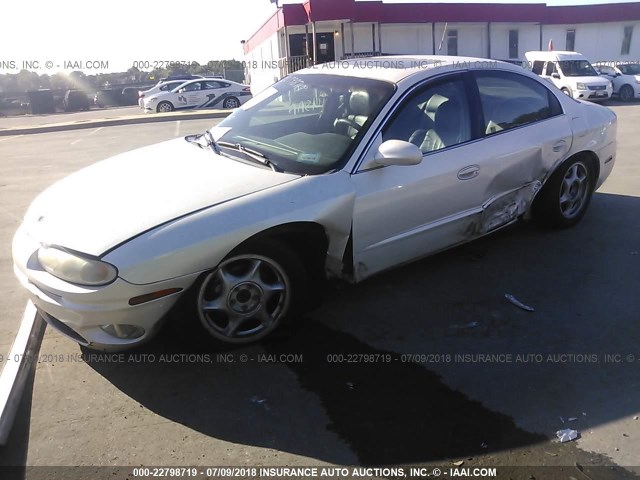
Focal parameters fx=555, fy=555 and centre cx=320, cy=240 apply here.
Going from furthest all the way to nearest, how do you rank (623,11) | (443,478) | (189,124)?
(623,11)
(189,124)
(443,478)

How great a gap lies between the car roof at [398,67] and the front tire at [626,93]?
1915cm

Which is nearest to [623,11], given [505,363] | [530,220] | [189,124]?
[189,124]

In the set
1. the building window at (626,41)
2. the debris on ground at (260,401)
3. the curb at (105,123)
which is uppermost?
the building window at (626,41)

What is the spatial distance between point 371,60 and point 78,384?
10.7 feet

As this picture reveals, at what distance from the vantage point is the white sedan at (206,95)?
2356 centimetres

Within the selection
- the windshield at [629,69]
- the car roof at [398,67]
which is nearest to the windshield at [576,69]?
the windshield at [629,69]

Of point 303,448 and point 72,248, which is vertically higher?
point 72,248

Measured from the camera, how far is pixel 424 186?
3.71 metres

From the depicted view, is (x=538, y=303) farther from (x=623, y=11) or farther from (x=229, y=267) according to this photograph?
(x=623, y=11)

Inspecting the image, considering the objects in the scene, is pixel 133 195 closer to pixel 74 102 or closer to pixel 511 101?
pixel 511 101

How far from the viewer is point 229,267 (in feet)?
10.3

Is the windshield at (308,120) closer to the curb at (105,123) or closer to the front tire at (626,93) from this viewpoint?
the curb at (105,123)

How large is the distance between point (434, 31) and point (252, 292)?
31.0 m

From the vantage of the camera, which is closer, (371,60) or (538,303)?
(538,303)
